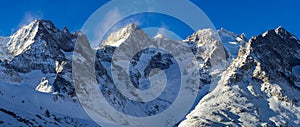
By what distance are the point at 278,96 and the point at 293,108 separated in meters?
10.5

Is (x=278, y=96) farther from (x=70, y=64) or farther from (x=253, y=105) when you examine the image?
(x=70, y=64)

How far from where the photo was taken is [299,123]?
497 ft

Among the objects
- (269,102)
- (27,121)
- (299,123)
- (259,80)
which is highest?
(259,80)

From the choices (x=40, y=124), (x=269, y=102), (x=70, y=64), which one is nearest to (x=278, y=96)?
(x=269, y=102)

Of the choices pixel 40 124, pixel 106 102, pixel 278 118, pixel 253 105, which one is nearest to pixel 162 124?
pixel 106 102

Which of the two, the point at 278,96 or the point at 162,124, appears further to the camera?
the point at 162,124

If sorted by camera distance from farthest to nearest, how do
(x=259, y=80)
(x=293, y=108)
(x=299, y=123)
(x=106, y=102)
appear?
(x=259, y=80)
(x=106, y=102)
(x=293, y=108)
(x=299, y=123)

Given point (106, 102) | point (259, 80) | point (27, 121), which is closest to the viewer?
point (27, 121)

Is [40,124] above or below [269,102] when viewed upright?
below

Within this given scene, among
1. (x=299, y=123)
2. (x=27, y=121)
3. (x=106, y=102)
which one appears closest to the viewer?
(x=27, y=121)

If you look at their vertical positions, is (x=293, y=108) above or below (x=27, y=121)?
above

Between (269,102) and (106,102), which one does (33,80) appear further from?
(269,102)

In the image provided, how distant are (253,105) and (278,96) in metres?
14.0

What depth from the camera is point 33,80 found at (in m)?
192
